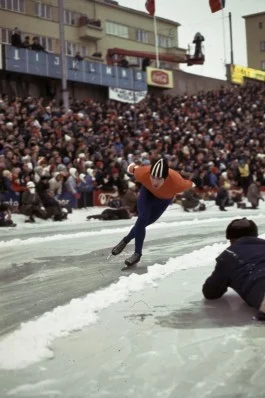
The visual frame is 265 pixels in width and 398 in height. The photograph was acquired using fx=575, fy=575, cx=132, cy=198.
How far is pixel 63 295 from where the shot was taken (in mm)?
5438

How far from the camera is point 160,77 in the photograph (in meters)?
38.0

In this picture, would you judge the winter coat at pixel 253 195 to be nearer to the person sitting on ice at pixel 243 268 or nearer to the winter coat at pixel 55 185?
the winter coat at pixel 55 185

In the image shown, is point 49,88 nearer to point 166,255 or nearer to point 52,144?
point 52,144

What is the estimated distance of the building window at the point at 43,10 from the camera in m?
37.0

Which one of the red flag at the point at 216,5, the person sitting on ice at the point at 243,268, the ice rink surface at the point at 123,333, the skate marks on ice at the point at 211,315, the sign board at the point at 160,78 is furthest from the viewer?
the sign board at the point at 160,78

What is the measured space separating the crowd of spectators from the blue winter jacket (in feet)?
37.2

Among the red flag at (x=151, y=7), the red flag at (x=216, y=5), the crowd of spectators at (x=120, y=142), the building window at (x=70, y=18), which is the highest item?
the building window at (x=70, y=18)

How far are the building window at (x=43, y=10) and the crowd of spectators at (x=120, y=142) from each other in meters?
10.2

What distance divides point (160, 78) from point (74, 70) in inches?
360

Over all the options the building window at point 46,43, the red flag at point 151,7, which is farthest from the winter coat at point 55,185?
the building window at point 46,43

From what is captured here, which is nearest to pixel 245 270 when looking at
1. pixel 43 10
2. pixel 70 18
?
pixel 43 10

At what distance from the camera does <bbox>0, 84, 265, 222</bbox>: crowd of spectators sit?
55.8 ft

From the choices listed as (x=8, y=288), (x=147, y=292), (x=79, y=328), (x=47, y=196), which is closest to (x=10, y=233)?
(x=47, y=196)

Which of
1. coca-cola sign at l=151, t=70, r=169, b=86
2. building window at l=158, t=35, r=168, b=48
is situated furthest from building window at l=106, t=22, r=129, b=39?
Result: coca-cola sign at l=151, t=70, r=169, b=86
